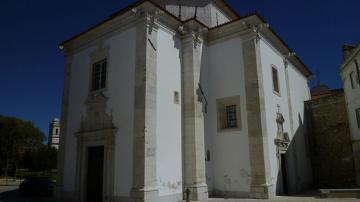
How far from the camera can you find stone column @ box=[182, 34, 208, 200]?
11062mm

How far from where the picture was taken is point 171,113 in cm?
1123

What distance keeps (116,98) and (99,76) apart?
191 cm

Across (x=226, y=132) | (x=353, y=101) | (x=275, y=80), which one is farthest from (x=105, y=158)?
(x=353, y=101)

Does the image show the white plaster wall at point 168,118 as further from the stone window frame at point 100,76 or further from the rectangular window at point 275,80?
the rectangular window at point 275,80

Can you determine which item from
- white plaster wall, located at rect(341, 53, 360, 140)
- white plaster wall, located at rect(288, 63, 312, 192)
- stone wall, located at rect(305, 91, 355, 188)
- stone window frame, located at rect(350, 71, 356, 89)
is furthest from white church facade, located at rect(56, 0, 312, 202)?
stone window frame, located at rect(350, 71, 356, 89)

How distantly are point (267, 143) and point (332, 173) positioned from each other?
8.10 metres

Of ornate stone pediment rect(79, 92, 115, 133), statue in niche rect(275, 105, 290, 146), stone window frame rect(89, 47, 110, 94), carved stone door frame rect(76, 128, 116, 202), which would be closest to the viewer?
carved stone door frame rect(76, 128, 116, 202)

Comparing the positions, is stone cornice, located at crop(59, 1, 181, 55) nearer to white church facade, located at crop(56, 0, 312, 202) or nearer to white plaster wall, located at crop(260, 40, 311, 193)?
white church facade, located at crop(56, 0, 312, 202)

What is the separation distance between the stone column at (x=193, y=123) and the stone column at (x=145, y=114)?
1727 millimetres

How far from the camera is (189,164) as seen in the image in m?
11.2

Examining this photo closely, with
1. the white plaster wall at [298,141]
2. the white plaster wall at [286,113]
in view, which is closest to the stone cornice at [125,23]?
the white plaster wall at [286,113]

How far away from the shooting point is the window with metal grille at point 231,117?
1245 centimetres

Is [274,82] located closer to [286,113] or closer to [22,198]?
[286,113]

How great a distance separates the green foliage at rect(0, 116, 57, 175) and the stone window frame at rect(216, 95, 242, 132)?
102ft
